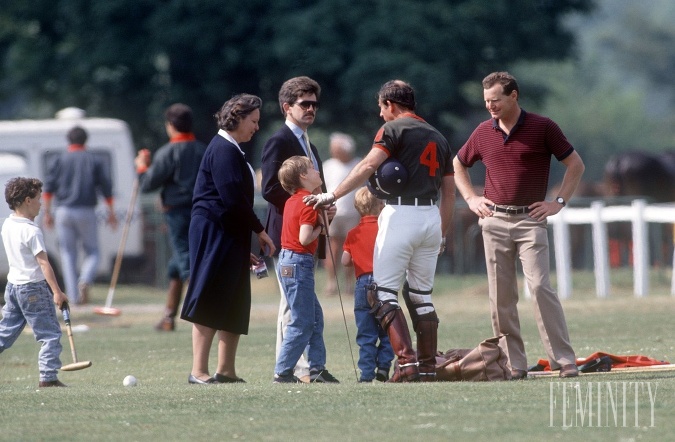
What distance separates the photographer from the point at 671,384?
9.03 meters

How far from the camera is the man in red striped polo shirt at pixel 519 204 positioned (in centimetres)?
979

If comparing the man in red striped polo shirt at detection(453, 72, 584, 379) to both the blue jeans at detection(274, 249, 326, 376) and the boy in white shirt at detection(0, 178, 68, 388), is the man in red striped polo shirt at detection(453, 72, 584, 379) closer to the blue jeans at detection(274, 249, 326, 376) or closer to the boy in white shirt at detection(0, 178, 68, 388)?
the blue jeans at detection(274, 249, 326, 376)

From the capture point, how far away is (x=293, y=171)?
32.4 ft

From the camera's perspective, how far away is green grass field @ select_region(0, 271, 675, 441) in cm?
747

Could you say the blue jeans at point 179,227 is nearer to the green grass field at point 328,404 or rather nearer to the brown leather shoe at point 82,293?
the green grass field at point 328,404

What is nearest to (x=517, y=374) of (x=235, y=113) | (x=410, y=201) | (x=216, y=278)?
(x=410, y=201)

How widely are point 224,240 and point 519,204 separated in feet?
6.26

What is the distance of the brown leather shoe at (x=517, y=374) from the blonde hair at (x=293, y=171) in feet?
5.91

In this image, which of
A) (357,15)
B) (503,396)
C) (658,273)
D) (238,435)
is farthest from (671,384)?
(357,15)

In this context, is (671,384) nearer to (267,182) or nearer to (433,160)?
(433,160)

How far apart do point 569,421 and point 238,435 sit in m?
1.62

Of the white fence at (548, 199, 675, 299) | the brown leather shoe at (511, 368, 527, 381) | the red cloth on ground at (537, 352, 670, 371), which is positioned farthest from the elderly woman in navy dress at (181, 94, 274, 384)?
the white fence at (548, 199, 675, 299)

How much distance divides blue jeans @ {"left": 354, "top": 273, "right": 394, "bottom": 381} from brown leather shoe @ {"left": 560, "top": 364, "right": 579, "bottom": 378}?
1214mm

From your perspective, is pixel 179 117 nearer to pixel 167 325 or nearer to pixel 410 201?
pixel 167 325
